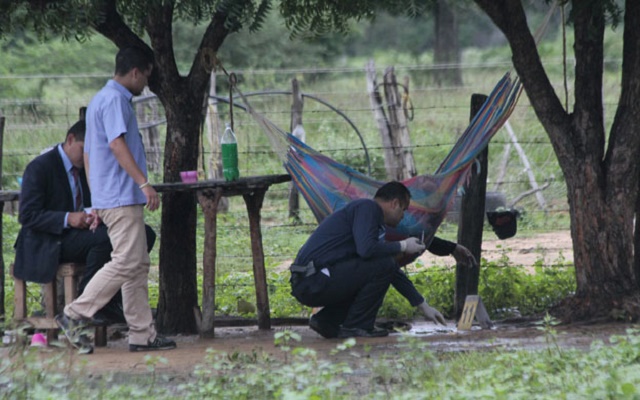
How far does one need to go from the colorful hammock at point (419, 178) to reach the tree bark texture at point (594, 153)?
28 centimetres

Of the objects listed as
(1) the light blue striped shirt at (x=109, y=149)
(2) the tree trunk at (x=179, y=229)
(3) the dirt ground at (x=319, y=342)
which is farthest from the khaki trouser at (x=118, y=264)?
(2) the tree trunk at (x=179, y=229)

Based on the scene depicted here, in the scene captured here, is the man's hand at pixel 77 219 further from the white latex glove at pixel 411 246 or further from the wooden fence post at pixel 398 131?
the wooden fence post at pixel 398 131

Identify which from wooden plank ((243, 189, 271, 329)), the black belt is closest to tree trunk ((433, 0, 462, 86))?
wooden plank ((243, 189, 271, 329))

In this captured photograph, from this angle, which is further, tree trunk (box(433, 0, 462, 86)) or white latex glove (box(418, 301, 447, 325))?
tree trunk (box(433, 0, 462, 86))

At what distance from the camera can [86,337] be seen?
6.66 m

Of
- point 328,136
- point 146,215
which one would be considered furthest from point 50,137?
point 328,136

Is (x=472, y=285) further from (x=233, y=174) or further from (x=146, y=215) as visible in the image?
(x=146, y=215)

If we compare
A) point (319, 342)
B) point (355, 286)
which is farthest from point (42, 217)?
point (355, 286)

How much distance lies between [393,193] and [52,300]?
2.23 meters

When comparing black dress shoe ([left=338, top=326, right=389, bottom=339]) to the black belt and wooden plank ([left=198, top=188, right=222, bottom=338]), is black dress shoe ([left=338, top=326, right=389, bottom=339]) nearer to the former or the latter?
the black belt

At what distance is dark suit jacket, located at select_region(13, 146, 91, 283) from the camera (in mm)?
6621

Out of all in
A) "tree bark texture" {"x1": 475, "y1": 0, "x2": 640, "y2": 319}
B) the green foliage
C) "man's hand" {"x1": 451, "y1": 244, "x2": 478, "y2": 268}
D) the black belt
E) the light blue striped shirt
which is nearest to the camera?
the green foliage

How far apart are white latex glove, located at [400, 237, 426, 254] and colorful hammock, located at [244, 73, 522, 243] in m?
0.37

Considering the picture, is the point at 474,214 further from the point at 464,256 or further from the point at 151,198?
the point at 151,198
